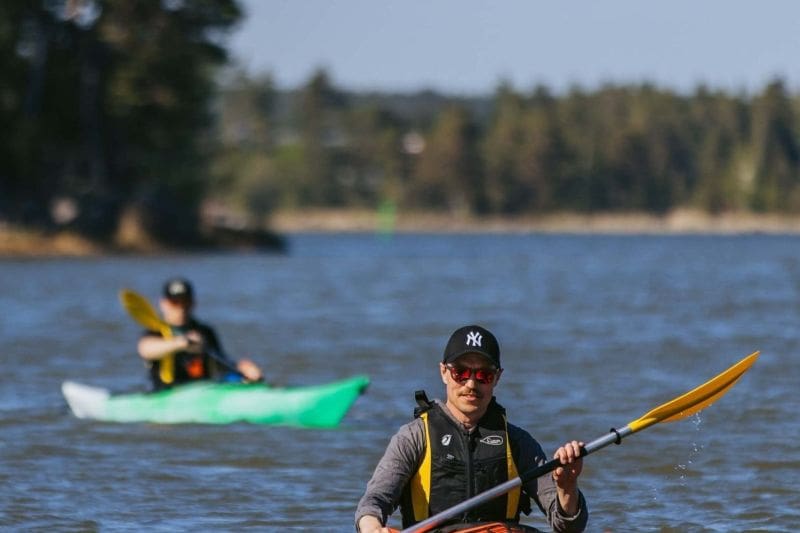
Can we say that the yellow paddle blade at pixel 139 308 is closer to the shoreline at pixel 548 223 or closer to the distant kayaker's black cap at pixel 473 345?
the distant kayaker's black cap at pixel 473 345

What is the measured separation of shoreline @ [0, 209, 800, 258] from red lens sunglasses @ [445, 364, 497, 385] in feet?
501

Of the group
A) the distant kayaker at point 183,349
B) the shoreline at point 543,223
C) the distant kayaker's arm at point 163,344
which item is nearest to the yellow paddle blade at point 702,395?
the distant kayaker at point 183,349

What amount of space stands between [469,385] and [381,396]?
11.3m

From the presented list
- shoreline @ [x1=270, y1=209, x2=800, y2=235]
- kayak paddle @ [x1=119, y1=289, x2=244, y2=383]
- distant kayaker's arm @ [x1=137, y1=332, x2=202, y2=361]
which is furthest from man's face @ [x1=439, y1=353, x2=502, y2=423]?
shoreline @ [x1=270, y1=209, x2=800, y2=235]

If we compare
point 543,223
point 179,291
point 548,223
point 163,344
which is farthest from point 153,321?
point 543,223

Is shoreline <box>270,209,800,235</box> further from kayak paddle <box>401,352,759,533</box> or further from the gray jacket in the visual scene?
the gray jacket

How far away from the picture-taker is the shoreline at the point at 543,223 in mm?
163375

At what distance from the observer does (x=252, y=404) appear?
15.5 meters

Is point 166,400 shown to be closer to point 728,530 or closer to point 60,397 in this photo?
point 60,397

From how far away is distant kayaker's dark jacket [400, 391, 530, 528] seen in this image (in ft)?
24.9

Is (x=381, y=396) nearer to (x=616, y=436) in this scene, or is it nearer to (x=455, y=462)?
(x=455, y=462)

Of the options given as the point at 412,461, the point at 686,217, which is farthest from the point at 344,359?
the point at 686,217

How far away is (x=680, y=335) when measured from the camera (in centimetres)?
2723

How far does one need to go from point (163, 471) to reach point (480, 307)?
76.1 ft
